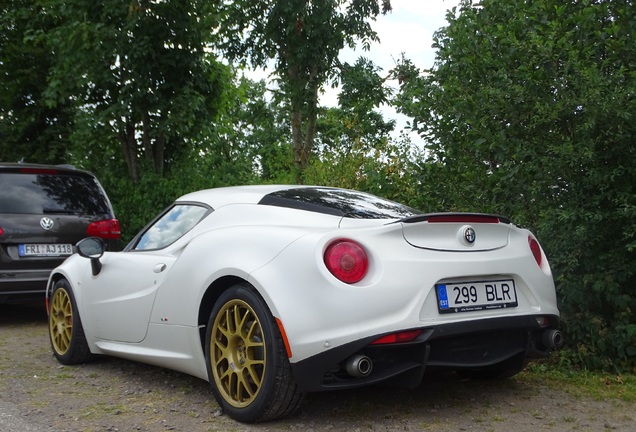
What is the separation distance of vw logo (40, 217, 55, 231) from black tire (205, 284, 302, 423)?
460 centimetres

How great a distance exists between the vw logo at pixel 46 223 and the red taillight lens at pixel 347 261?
538 centimetres

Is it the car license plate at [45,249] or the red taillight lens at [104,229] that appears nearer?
the car license plate at [45,249]

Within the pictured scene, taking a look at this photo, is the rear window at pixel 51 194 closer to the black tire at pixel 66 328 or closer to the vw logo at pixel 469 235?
the black tire at pixel 66 328

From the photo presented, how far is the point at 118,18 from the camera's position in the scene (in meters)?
13.0

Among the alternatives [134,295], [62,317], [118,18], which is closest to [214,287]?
[134,295]

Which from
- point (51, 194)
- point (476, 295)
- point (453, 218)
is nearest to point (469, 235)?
point (453, 218)

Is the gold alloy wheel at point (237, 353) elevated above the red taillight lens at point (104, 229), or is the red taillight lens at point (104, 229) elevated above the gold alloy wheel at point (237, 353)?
the red taillight lens at point (104, 229)

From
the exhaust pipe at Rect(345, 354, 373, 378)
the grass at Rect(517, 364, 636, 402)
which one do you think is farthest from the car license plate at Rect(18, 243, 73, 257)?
the exhaust pipe at Rect(345, 354, 373, 378)

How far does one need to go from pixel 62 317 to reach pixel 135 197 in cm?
641

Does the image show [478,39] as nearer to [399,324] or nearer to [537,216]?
[537,216]

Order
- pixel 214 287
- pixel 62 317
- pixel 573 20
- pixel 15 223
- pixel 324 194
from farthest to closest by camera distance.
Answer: pixel 15 223 < pixel 62 317 < pixel 573 20 < pixel 324 194 < pixel 214 287

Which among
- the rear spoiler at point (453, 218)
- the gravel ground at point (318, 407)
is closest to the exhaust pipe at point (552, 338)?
the gravel ground at point (318, 407)

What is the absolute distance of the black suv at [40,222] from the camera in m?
8.56

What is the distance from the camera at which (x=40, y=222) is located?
8.76 metres
